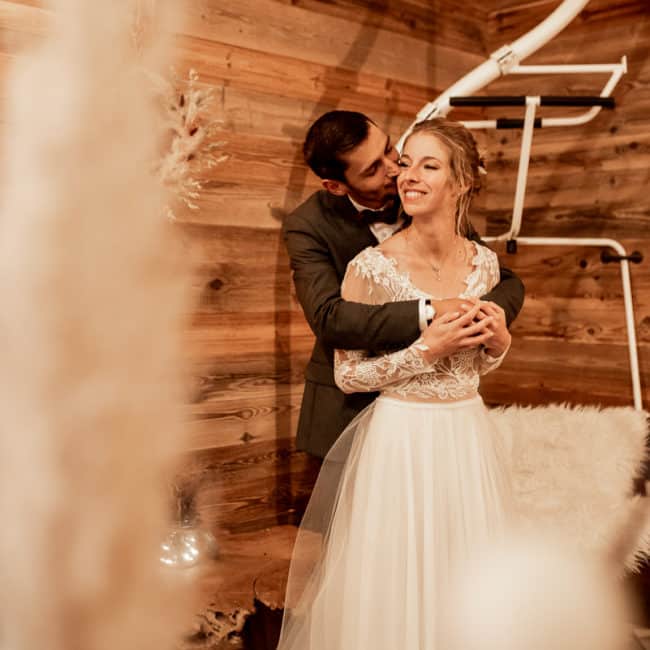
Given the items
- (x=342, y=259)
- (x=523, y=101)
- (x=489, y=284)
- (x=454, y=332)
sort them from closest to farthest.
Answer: (x=454, y=332) < (x=489, y=284) < (x=342, y=259) < (x=523, y=101)

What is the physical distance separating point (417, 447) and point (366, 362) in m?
0.23

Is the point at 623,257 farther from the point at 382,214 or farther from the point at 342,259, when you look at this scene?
the point at 342,259

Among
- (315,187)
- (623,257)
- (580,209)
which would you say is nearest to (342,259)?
(315,187)

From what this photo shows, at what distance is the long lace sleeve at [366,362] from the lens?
1726 mm

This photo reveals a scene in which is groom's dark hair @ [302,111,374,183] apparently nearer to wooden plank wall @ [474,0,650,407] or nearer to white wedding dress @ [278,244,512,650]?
white wedding dress @ [278,244,512,650]

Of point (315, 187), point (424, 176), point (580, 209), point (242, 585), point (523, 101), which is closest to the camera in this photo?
point (424, 176)

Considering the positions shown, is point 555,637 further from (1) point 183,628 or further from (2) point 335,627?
(1) point 183,628

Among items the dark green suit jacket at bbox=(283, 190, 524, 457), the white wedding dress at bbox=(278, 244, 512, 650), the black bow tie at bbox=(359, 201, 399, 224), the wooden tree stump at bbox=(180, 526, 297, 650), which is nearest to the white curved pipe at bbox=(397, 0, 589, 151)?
the black bow tie at bbox=(359, 201, 399, 224)

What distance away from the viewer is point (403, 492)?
1.78m

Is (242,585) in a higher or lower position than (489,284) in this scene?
lower

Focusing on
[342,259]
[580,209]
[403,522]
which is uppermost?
[580,209]

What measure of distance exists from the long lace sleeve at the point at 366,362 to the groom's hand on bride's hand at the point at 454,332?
0.04m

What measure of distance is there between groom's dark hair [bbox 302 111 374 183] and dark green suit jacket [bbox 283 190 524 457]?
11cm

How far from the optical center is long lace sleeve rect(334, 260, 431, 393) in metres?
1.73
